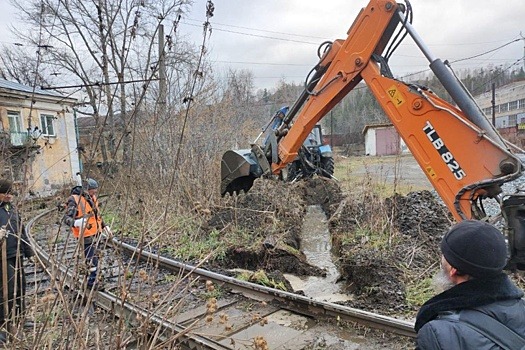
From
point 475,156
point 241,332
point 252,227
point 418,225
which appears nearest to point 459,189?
point 475,156

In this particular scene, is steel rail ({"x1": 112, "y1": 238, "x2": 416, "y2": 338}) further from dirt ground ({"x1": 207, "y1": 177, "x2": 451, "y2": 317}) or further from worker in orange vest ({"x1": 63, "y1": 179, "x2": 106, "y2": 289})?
dirt ground ({"x1": 207, "y1": 177, "x2": 451, "y2": 317})

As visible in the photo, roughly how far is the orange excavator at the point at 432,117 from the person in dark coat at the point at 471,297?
173 cm

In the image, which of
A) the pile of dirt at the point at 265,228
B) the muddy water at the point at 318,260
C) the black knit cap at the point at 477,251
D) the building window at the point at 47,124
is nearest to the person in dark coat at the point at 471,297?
the black knit cap at the point at 477,251

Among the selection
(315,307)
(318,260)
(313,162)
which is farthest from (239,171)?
(313,162)

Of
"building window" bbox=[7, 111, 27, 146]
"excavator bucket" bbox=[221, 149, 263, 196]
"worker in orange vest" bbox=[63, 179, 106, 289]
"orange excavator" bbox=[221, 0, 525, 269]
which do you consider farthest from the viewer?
"building window" bbox=[7, 111, 27, 146]

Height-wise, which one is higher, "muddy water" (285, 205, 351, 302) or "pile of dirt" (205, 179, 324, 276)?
"pile of dirt" (205, 179, 324, 276)

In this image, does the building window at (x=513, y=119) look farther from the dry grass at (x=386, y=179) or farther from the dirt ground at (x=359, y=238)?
the dirt ground at (x=359, y=238)

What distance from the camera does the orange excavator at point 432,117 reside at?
3.35 metres

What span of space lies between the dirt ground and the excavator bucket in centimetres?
126

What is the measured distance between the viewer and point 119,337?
2.16 meters

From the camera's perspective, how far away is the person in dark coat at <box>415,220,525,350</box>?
64.8 inches

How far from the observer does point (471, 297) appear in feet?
5.67

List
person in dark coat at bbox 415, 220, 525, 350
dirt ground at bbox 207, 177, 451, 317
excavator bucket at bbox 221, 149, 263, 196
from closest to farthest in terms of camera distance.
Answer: person in dark coat at bbox 415, 220, 525, 350 < dirt ground at bbox 207, 177, 451, 317 < excavator bucket at bbox 221, 149, 263, 196

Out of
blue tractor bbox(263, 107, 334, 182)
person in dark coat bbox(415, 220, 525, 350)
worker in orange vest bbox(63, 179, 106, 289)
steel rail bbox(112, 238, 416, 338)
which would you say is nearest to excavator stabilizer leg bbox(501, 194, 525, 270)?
steel rail bbox(112, 238, 416, 338)
